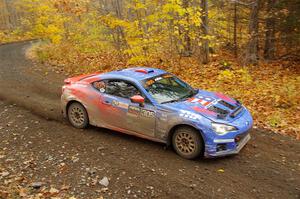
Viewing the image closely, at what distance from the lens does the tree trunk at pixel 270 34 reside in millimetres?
12727

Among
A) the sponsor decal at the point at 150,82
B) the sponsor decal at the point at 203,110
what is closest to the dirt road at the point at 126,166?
the sponsor decal at the point at 203,110

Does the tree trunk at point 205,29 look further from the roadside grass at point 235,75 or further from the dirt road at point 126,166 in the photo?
the dirt road at point 126,166

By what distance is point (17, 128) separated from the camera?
810 cm

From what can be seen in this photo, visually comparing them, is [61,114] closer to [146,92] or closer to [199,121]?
[146,92]

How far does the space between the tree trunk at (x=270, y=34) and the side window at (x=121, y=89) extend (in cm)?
837

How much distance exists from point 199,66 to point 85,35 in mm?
8483

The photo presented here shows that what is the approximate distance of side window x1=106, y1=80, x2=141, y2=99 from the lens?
6934mm

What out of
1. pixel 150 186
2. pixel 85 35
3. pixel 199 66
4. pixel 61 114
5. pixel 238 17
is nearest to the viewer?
pixel 150 186

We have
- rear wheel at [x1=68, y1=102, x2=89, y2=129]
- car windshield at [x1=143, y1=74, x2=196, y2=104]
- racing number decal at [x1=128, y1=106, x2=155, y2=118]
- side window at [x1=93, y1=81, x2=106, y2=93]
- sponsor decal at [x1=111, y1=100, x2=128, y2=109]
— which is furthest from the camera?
rear wheel at [x1=68, y1=102, x2=89, y2=129]

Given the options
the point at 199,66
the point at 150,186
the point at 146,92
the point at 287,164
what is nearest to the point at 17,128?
the point at 146,92

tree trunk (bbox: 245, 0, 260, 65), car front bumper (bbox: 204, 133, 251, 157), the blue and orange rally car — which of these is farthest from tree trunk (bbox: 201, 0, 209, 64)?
car front bumper (bbox: 204, 133, 251, 157)

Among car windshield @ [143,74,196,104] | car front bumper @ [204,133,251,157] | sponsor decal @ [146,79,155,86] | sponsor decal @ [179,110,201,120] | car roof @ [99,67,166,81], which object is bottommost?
car front bumper @ [204,133,251,157]

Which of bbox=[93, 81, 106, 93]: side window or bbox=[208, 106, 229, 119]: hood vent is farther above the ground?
bbox=[93, 81, 106, 93]: side window

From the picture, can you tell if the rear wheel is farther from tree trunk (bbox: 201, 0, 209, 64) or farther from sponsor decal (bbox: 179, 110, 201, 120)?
tree trunk (bbox: 201, 0, 209, 64)
